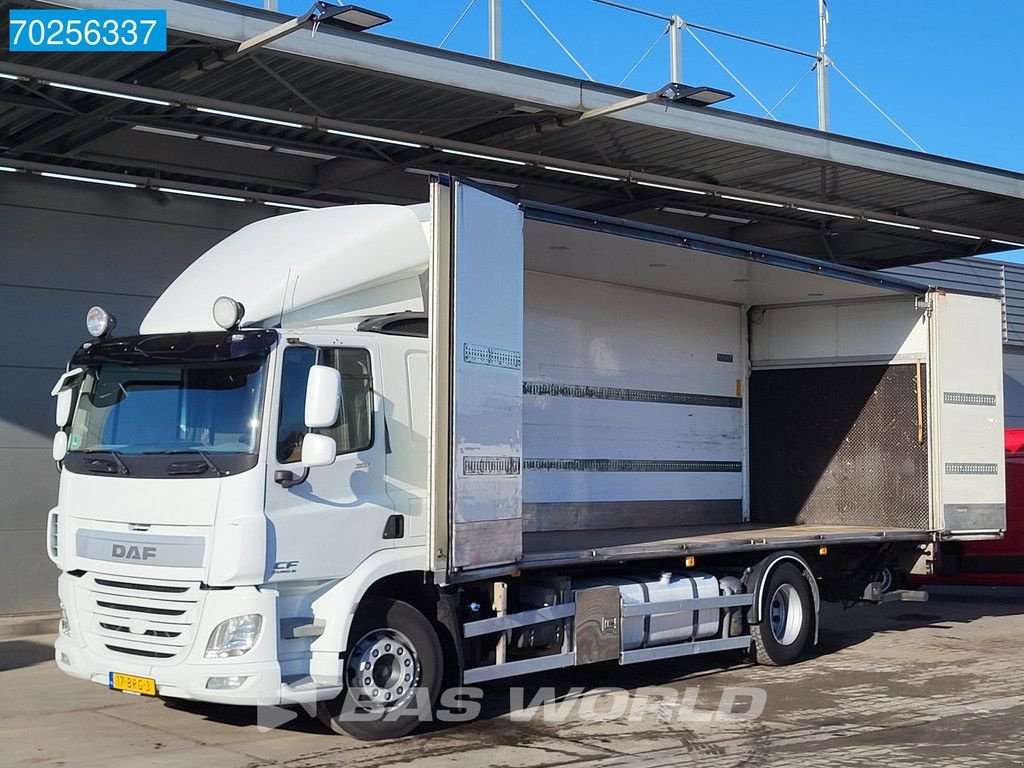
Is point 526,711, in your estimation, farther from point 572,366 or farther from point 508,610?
point 572,366

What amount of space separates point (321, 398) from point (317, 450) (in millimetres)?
313

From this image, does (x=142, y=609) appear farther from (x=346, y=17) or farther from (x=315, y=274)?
(x=346, y=17)

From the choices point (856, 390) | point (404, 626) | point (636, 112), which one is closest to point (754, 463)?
point (856, 390)

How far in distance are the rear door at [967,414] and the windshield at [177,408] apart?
7.66 m

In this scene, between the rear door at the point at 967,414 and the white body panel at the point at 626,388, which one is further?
the rear door at the point at 967,414

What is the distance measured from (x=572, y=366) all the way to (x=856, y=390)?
3.39 m

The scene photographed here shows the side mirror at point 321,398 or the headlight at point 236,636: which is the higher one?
the side mirror at point 321,398

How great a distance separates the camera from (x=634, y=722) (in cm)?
861

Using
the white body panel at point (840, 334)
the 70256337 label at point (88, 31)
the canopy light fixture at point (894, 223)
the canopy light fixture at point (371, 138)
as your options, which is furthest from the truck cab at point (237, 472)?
the canopy light fixture at point (894, 223)

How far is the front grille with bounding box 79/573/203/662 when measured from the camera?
741 centimetres

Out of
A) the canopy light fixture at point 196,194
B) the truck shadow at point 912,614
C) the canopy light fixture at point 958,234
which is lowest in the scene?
the truck shadow at point 912,614

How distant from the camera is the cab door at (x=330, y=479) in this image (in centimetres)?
751

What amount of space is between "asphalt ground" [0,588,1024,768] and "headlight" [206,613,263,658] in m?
0.66

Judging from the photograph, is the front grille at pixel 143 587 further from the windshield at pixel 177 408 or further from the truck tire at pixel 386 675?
the truck tire at pixel 386 675
